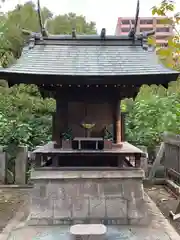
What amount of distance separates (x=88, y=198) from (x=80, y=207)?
0.22m

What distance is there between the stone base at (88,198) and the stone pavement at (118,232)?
21cm

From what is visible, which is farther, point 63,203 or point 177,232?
point 63,203

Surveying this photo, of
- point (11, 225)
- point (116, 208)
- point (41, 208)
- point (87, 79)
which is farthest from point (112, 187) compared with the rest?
point (87, 79)

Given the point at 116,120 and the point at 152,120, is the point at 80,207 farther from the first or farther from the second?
the point at 152,120

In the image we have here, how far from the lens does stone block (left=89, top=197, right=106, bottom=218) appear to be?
554 cm

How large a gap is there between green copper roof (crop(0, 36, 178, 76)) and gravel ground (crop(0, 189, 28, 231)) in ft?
9.94

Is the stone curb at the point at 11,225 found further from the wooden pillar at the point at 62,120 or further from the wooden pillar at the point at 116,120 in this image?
the wooden pillar at the point at 116,120

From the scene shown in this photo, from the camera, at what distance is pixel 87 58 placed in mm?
6051

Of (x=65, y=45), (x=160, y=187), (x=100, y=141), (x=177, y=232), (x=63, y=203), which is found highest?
(x=65, y=45)

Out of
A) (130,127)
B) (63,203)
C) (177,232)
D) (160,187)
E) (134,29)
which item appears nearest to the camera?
(177,232)

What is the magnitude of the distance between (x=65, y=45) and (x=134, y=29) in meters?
1.53

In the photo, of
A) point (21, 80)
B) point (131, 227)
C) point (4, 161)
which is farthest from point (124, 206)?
point (4, 161)

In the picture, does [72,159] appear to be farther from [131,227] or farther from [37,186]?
[131,227]

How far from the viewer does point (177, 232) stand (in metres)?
5.29
